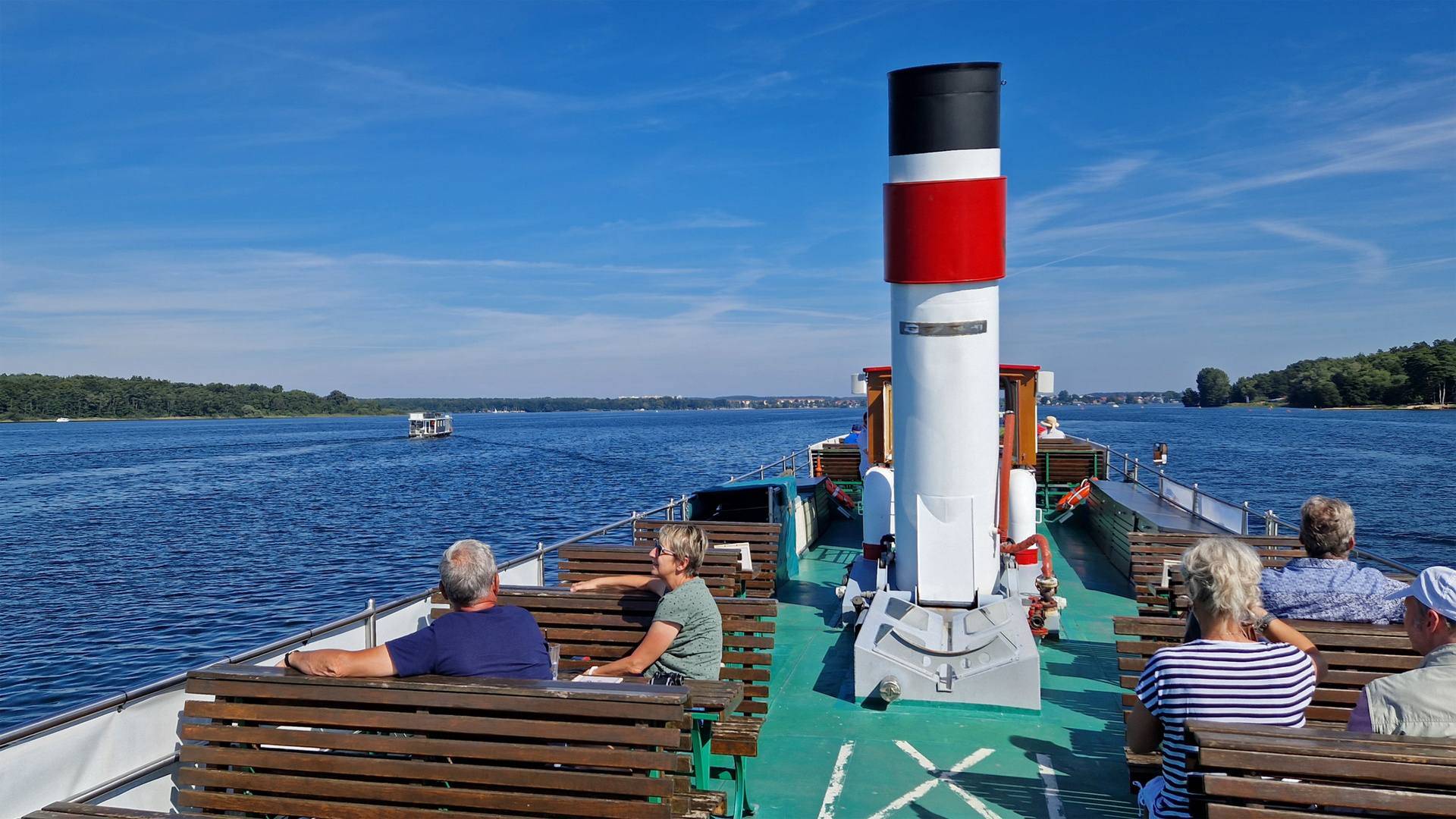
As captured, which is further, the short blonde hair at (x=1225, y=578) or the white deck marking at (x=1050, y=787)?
the white deck marking at (x=1050, y=787)

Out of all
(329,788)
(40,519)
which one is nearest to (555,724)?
(329,788)

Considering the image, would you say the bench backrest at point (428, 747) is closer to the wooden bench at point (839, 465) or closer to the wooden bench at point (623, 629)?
the wooden bench at point (623, 629)

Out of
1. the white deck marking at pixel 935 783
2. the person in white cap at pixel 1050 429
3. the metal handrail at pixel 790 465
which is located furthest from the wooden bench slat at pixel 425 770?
the person in white cap at pixel 1050 429

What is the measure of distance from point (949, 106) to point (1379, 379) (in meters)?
150

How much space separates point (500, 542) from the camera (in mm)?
29047

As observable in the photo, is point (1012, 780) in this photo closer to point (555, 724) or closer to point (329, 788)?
point (555, 724)

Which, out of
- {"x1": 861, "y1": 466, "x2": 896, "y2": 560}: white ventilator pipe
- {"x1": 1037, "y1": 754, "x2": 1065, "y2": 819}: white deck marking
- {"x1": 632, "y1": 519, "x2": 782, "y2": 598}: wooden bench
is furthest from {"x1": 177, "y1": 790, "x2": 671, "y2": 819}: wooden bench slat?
{"x1": 861, "y1": 466, "x2": 896, "y2": 560}: white ventilator pipe

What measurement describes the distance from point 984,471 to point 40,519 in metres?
43.3

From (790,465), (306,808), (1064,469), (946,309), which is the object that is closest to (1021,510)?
(946,309)

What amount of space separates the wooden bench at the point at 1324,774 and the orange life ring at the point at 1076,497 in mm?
12307

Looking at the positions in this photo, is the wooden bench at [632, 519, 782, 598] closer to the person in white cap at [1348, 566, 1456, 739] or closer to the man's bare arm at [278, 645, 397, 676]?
the man's bare arm at [278, 645, 397, 676]

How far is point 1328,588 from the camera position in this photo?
446cm

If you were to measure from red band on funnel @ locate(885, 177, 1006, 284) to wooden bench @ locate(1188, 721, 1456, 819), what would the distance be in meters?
4.64

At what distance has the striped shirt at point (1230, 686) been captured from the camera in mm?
3055
